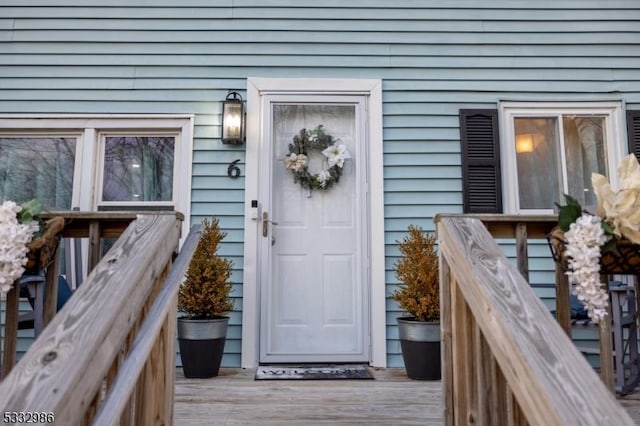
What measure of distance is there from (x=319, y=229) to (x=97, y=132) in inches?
70.7

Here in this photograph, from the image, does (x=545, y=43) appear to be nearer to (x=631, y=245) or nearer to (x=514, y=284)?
(x=631, y=245)

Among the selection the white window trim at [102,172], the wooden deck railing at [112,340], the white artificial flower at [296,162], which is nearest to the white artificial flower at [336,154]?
the white artificial flower at [296,162]

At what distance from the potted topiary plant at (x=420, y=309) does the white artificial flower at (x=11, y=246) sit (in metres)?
2.12

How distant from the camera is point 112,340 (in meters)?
1.02

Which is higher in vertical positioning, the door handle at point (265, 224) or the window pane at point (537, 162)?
the window pane at point (537, 162)

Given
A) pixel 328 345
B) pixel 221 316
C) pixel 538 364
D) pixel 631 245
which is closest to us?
pixel 538 364

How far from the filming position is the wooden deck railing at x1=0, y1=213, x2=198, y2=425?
847 mm

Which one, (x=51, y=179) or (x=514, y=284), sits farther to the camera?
(x=51, y=179)

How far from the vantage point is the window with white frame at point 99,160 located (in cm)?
329

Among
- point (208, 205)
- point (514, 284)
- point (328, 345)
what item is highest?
point (208, 205)

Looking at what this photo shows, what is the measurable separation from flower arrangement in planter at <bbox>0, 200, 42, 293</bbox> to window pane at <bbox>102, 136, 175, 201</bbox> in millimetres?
2023

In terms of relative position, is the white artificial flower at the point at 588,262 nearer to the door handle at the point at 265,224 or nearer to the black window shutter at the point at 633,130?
the door handle at the point at 265,224

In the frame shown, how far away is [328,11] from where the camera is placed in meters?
3.46

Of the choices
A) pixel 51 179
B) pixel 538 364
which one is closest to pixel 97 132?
pixel 51 179
